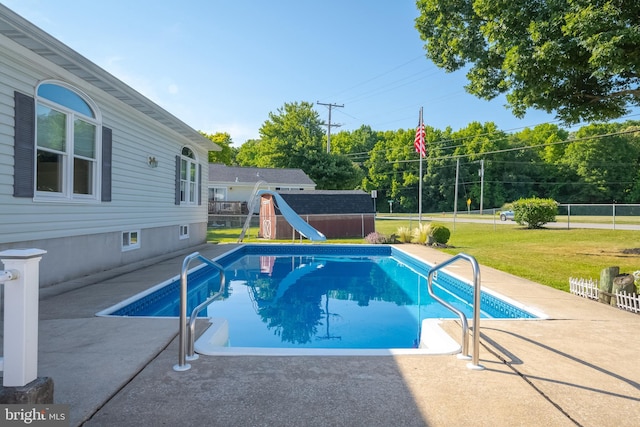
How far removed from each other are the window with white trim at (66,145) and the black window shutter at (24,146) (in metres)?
0.22

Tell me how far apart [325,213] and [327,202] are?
0.72 metres

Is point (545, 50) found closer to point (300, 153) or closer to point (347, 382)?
point (347, 382)

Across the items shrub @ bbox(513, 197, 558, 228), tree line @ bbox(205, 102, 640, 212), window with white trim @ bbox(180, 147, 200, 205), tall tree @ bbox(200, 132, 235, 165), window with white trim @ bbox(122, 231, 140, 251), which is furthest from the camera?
tree line @ bbox(205, 102, 640, 212)

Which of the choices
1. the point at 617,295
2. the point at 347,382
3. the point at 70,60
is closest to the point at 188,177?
the point at 70,60

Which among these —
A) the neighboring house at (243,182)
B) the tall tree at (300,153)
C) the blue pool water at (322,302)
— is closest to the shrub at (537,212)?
the blue pool water at (322,302)

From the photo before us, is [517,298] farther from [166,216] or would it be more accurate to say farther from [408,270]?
[166,216]

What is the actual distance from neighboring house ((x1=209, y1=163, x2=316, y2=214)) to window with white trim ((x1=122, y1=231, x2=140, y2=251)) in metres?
16.2

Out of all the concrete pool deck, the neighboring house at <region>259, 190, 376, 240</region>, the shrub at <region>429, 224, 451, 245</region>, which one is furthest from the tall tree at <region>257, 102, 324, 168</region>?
the concrete pool deck

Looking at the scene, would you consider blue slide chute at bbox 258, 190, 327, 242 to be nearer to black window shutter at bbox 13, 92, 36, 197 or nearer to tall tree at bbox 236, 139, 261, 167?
black window shutter at bbox 13, 92, 36, 197

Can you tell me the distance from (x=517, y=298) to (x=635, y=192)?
56351 mm

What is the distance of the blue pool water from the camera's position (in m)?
5.56

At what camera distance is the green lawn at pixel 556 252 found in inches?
352

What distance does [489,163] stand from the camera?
53938 mm

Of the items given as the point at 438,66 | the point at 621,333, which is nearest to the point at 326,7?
the point at 438,66
